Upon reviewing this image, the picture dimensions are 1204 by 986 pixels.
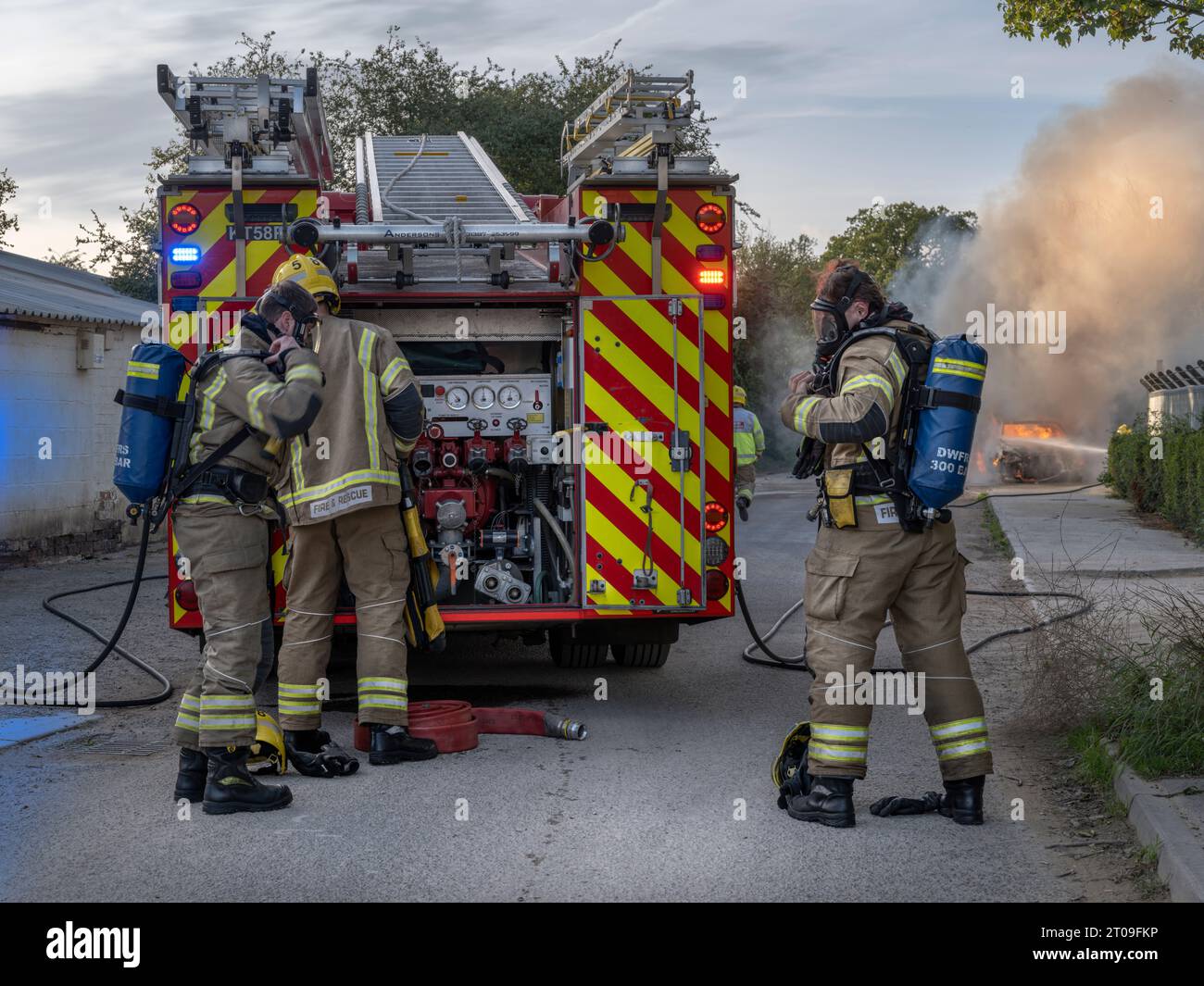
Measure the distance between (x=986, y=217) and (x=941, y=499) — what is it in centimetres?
4060

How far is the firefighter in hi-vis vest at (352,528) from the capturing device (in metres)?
6.21

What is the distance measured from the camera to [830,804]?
17.1ft

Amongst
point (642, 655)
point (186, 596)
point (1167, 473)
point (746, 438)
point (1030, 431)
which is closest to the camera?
point (186, 596)

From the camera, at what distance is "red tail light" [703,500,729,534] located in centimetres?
735

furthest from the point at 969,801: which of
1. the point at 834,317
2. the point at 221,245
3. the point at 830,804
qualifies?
the point at 221,245

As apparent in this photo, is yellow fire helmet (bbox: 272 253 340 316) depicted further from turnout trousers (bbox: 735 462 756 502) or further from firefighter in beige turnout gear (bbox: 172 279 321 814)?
turnout trousers (bbox: 735 462 756 502)

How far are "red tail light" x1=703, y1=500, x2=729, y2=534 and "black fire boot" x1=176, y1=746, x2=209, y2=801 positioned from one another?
112 inches

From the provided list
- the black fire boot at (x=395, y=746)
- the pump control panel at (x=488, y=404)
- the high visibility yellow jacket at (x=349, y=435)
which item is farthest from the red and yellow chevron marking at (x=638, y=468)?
the black fire boot at (x=395, y=746)

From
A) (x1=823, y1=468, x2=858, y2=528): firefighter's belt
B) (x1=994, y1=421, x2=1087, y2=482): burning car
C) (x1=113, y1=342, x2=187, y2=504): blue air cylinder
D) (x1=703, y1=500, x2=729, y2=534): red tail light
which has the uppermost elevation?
(x1=113, y1=342, x2=187, y2=504): blue air cylinder

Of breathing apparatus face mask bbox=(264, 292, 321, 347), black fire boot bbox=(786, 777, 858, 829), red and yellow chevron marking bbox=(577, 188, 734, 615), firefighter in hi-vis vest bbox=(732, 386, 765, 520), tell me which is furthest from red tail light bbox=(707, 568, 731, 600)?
firefighter in hi-vis vest bbox=(732, 386, 765, 520)

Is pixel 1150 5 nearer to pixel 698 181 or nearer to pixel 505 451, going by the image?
pixel 698 181

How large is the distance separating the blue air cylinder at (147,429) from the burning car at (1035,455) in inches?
1045

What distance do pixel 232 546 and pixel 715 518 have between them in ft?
8.71

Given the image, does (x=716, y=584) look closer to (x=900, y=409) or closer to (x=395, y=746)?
(x=395, y=746)
